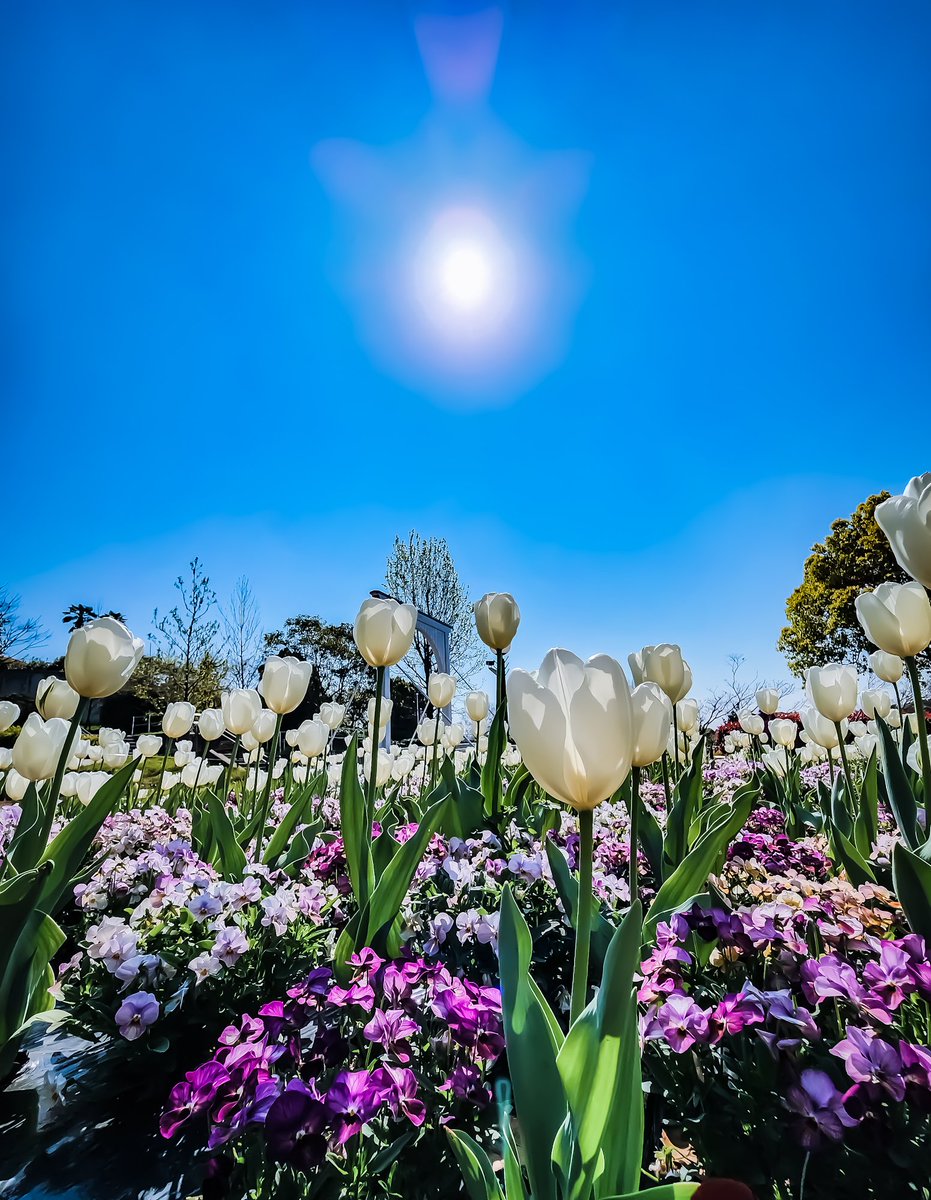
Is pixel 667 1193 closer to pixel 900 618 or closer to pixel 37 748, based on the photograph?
pixel 900 618

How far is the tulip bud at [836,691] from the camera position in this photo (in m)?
2.10

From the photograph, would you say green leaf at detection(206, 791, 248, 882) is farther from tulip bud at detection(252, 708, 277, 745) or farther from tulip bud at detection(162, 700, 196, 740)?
tulip bud at detection(162, 700, 196, 740)

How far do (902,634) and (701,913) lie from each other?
98cm

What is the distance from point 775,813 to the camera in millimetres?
2885

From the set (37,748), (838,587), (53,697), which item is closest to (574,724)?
(37,748)

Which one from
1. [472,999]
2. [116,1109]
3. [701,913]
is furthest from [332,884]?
[701,913]

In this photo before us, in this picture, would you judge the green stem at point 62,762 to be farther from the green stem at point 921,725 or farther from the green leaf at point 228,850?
the green stem at point 921,725

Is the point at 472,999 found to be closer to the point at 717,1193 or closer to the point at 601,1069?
the point at 601,1069

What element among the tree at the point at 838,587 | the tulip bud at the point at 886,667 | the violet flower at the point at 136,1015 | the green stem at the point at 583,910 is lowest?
the violet flower at the point at 136,1015

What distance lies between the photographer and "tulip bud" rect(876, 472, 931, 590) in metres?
1.35

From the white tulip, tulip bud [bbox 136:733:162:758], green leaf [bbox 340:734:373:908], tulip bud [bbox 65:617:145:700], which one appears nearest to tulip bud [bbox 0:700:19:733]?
tulip bud [bbox 136:733:162:758]

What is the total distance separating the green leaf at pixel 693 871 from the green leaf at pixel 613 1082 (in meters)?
0.70

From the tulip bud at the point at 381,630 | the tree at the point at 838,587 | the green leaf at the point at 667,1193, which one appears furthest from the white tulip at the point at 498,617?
the tree at the point at 838,587

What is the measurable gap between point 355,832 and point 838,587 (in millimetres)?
20069
